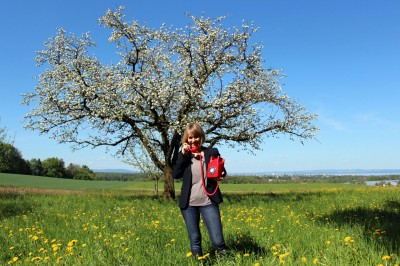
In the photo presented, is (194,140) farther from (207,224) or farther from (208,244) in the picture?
(208,244)

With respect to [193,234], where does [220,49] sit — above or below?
above

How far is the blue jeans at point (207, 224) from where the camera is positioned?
5004mm

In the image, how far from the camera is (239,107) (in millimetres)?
17609

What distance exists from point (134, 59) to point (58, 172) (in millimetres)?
93905

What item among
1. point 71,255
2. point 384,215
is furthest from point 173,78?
point 71,255

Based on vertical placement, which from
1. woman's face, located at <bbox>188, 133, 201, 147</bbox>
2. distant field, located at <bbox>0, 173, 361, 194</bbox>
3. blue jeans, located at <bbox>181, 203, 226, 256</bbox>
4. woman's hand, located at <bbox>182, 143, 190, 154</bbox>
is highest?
woman's face, located at <bbox>188, 133, 201, 147</bbox>

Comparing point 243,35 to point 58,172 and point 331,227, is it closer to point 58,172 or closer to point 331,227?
point 331,227

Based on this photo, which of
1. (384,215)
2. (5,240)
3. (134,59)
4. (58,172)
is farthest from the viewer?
(58,172)

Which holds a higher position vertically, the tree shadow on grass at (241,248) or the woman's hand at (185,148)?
the woman's hand at (185,148)

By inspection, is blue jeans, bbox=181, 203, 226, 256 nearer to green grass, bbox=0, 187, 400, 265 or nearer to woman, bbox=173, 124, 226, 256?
woman, bbox=173, 124, 226, 256

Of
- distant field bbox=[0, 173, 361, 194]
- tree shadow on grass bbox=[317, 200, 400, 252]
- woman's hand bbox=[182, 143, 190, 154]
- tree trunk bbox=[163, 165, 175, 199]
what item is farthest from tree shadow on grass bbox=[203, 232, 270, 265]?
distant field bbox=[0, 173, 361, 194]

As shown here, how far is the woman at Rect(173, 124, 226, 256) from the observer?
5.03 metres

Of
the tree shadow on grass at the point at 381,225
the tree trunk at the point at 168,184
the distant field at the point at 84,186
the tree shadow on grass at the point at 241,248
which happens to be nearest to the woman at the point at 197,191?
the tree shadow on grass at the point at 241,248

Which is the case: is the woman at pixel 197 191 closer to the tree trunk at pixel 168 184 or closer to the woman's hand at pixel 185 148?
the woman's hand at pixel 185 148
